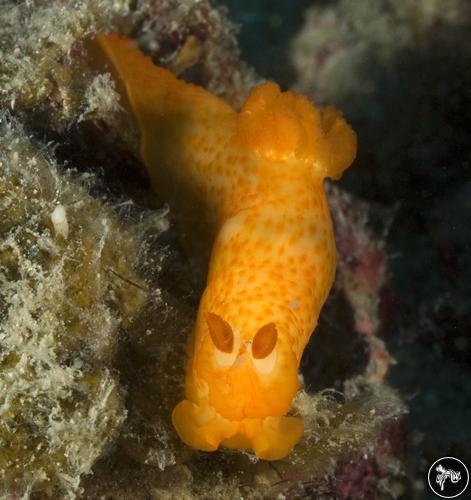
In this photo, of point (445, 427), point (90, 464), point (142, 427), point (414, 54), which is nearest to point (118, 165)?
point (142, 427)

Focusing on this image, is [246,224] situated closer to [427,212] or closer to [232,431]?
[232,431]

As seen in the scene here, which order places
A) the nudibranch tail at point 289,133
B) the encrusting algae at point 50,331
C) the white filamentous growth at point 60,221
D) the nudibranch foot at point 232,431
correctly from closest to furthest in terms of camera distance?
the encrusting algae at point 50,331, the white filamentous growth at point 60,221, the nudibranch foot at point 232,431, the nudibranch tail at point 289,133

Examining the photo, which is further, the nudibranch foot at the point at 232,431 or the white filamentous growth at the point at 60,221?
the nudibranch foot at the point at 232,431

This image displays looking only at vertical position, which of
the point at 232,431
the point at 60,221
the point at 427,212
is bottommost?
the point at 232,431

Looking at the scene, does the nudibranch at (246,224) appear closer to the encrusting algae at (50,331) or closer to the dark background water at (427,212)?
the encrusting algae at (50,331)

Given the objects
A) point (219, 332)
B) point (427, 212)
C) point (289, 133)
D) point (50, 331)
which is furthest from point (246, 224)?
point (427, 212)

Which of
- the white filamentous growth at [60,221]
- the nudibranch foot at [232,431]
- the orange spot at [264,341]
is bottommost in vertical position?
the nudibranch foot at [232,431]

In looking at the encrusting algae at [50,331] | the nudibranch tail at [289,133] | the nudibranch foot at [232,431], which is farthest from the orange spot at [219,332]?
A: the nudibranch tail at [289,133]
